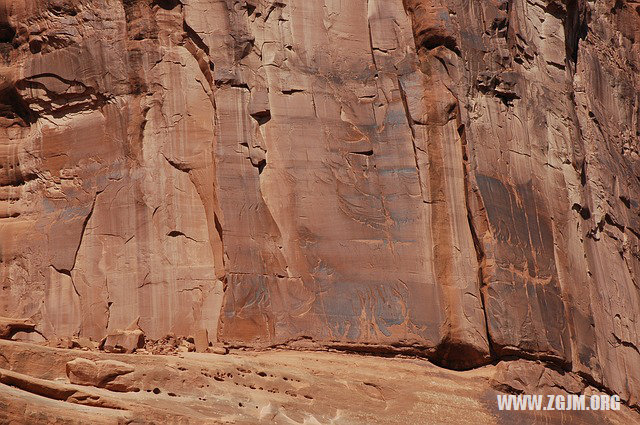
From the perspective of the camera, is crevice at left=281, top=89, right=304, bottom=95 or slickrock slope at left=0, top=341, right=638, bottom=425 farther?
crevice at left=281, top=89, right=304, bottom=95

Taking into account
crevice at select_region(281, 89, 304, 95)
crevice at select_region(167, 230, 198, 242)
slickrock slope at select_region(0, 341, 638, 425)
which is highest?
crevice at select_region(281, 89, 304, 95)

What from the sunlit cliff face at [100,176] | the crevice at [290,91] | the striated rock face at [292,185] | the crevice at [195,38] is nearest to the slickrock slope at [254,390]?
the striated rock face at [292,185]

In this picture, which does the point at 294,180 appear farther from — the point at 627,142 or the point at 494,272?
the point at 627,142

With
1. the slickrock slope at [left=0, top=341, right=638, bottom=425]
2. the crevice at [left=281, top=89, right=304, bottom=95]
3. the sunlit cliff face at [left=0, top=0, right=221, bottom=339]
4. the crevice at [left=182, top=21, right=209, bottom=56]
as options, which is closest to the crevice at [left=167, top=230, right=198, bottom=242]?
the sunlit cliff face at [left=0, top=0, right=221, bottom=339]

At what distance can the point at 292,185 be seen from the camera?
Result: 27312mm

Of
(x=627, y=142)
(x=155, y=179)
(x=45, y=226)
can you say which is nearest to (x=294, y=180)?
(x=155, y=179)

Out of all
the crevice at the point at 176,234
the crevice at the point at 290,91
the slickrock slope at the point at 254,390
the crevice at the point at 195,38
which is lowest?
the slickrock slope at the point at 254,390

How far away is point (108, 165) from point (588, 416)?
383 inches

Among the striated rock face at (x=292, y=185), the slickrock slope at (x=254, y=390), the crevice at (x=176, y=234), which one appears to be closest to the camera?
the slickrock slope at (x=254, y=390)

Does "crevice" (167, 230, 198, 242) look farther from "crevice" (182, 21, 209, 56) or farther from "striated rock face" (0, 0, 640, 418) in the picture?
"crevice" (182, 21, 209, 56)

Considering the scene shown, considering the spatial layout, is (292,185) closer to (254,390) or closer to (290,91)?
(290,91)

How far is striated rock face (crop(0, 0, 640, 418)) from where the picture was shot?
26672mm

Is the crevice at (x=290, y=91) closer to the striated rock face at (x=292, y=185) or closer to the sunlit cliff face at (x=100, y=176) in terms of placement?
the striated rock face at (x=292, y=185)

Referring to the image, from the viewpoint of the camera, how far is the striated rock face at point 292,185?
26.7 m
